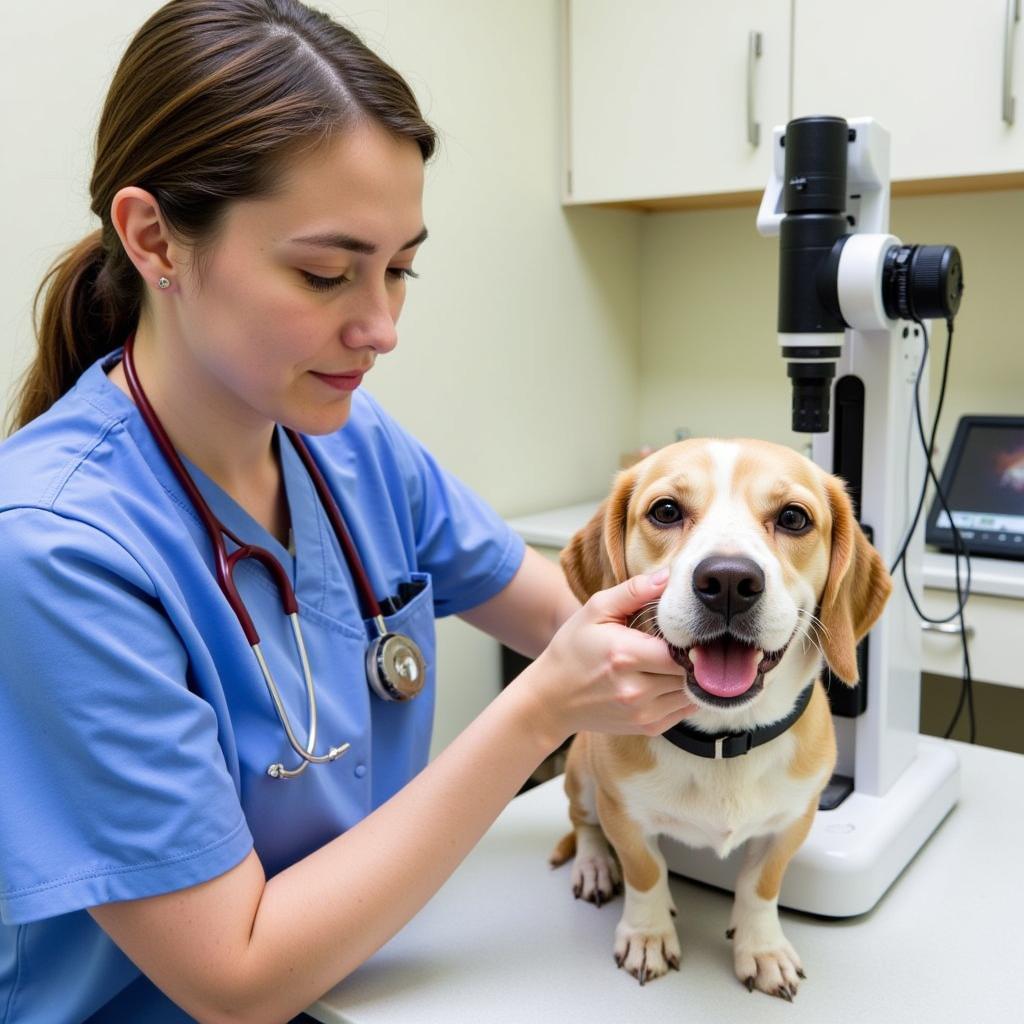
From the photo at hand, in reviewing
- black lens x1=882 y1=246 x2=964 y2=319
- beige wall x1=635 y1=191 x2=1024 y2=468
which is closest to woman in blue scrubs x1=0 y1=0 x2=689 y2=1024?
black lens x1=882 y1=246 x2=964 y2=319

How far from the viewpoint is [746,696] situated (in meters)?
0.75

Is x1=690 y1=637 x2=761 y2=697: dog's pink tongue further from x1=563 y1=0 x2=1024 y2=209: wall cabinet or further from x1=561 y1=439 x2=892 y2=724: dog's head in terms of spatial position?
x1=563 y1=0 x2=1024 y2=209: wall cabinet

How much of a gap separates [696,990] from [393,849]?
0.26 m

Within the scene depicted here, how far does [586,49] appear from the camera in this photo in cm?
222

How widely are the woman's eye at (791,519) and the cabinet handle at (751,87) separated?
1386mm

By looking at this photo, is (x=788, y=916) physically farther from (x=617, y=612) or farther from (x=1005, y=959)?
(x=617, y=612)

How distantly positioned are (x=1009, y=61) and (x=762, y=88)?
45 centimetres

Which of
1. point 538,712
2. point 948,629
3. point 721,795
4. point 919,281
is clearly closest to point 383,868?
point 538,712

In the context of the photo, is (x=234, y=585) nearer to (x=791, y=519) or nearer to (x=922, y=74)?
(x=791, y=519)

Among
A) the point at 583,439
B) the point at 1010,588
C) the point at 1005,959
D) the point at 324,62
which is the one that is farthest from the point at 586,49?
the point at 1005,959

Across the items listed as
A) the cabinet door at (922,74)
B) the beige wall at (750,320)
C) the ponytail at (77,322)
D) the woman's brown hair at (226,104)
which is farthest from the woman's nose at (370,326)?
the beige wall at (750,320)

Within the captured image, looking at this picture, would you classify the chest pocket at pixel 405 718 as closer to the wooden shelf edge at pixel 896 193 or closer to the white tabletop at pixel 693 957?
the white tabletop at pixel 693 957

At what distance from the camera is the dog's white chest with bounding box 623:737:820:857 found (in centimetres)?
82

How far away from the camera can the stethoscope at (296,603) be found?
83cm
